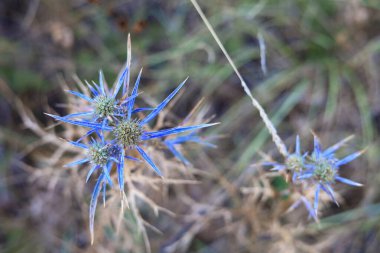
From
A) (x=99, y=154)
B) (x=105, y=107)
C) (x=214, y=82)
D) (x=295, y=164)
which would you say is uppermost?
A: (x=214, y=82)

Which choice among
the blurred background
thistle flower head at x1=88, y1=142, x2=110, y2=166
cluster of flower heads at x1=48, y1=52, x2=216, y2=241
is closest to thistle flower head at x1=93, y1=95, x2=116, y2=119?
cluster of flower heads at x1=48, y1=52, x2=216, y2=241

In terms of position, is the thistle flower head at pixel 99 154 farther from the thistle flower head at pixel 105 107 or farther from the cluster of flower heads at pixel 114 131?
the thistle flower head at pixel 105 107

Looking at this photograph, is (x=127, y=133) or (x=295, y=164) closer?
(x=127, y=133)

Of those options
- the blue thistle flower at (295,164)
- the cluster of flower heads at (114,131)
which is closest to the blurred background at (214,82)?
the blue thistle flower at (295,164)

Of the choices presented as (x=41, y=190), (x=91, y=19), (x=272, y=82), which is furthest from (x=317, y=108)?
(x=41, y=190)

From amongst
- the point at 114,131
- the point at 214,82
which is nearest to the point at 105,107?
the point at 114,131

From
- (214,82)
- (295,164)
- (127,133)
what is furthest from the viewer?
(214,82)

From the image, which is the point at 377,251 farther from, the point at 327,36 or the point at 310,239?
the point at 327,36

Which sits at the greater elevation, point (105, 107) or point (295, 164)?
point (105, 107)

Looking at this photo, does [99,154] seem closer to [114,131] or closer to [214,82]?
[114,131]
